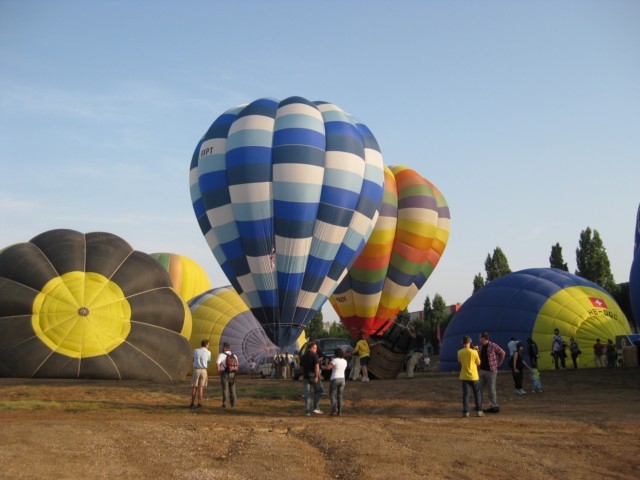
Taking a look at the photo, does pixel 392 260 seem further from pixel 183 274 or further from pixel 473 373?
pixel 473 373

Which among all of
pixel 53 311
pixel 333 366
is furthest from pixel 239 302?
pixel 333 366

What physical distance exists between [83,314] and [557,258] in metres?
46.3

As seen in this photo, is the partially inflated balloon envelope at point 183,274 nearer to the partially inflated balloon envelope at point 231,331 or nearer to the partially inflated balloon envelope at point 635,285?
the partially inflated balloon envelope at point 231,331

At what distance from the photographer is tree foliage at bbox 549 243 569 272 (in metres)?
58.7

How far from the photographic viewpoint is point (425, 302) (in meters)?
78.2

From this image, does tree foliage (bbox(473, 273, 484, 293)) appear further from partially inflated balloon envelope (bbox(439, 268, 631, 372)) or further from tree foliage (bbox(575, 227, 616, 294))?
partially inflated balloon envelope (bbox(439, 268, 631, 372))

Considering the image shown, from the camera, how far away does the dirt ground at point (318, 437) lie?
7.71m

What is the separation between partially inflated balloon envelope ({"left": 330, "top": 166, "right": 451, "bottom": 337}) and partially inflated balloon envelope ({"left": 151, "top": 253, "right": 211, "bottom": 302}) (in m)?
10.0

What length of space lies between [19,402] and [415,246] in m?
21.4

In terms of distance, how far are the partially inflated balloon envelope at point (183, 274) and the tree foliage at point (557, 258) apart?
29.6 m

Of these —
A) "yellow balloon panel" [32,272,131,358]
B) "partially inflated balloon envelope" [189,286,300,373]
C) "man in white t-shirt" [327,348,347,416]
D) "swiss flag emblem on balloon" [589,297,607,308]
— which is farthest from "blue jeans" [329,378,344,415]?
"partially inflated balloon envelope" [189,286,300,373]

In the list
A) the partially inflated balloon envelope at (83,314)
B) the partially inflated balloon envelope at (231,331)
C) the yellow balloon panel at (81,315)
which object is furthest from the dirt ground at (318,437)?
the partially inflated balloon envelope at (231,331)

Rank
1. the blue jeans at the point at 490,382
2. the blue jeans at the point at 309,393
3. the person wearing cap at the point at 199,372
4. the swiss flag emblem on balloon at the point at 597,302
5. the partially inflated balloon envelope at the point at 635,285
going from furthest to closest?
the swiss flag emblem on balloon at the point at 597,302
the partially inflated balloon envelope at the point at 635,285
the person wearing cap at the point at 199,372
the blue jeans at the point at 309,393
the blue jeans at the point at 490,382

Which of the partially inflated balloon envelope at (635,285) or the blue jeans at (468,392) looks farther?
the partially inflated balloon envelope at (635,285)
